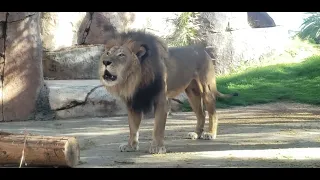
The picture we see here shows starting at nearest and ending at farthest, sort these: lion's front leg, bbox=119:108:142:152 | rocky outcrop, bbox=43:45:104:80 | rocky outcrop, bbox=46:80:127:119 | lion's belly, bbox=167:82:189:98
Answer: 1. lion's front leg, bbox=119:108:142:152
2. lion's belly, bbox=167:82:189:98
3. rocky outcrop, bbox=46:80:127:119
4. rocky outcrop, bbox=43:45:104:80

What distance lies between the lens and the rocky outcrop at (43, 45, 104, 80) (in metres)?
9.06

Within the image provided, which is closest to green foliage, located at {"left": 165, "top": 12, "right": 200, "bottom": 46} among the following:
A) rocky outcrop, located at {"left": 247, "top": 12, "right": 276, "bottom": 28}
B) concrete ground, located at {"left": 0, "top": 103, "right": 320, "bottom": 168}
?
rocky outcrop, located at {"left": 247, "top": 12, "right": 276, "bottom": 28}

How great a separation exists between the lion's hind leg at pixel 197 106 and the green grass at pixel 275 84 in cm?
257

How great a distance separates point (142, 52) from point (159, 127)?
571 mm

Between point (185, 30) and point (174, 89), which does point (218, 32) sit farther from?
point (174, 89)

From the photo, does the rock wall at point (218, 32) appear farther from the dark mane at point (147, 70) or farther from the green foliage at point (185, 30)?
the dark mane at point (147, 70)

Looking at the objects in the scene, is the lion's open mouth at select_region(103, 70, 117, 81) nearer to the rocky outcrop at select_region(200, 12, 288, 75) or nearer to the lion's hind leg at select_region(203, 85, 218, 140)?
the lion's hind leg at select_region(203, 85, 218, 140)

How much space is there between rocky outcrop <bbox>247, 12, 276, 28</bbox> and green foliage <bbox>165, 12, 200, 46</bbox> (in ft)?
6.57

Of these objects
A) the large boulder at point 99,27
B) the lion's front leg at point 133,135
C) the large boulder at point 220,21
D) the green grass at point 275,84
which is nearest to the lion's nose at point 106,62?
the lion's front leg at point 133,135

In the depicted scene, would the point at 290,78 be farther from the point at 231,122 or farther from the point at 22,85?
the point at 22,85

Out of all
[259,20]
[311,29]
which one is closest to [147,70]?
[259,20]

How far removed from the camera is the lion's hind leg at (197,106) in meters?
5.38
